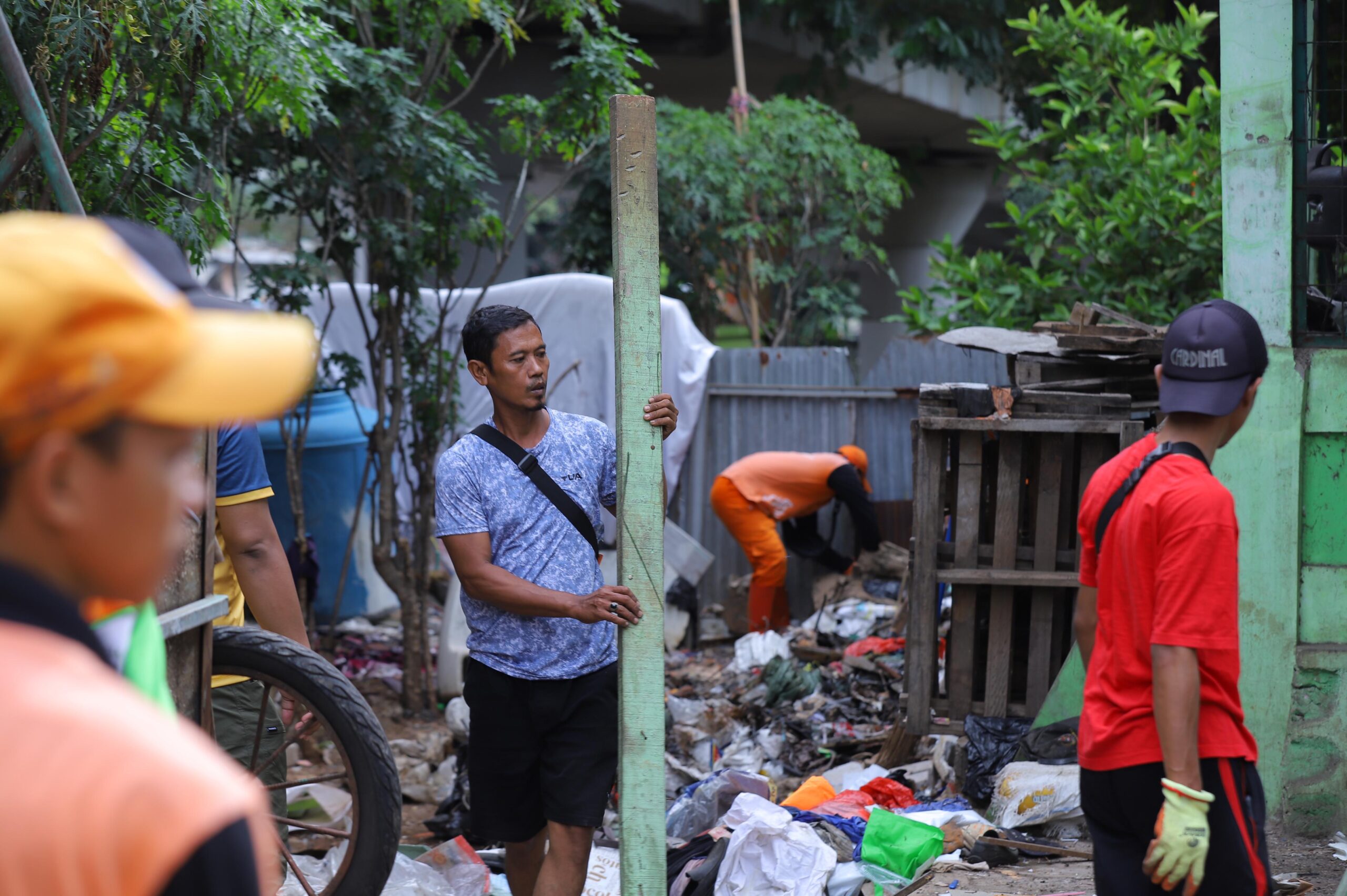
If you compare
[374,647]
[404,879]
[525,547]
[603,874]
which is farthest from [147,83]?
[374,647]

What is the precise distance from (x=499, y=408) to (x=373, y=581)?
642 centimetres

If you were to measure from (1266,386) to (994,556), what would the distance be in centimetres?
147

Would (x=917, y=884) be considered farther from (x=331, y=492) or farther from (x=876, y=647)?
(x=331, y=492)

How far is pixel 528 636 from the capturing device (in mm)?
3480

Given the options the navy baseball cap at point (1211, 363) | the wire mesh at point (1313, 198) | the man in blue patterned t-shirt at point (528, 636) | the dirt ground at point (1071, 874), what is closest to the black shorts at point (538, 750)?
the man in blue patterned t-shirt at point (528, 636)

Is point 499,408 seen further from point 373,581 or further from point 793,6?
point 793,6

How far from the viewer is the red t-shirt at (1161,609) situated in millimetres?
2414

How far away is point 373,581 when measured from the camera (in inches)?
379

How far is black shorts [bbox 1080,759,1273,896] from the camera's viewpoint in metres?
2.46

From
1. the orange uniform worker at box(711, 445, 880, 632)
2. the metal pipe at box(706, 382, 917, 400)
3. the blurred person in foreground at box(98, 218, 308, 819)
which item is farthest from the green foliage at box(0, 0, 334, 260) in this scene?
the metal pipe at box(706, 382, 917, 400)

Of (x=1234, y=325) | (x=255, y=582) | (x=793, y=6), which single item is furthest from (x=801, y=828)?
(x=793, y=6)

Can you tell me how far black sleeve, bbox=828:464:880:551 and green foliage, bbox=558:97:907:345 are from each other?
340 cm

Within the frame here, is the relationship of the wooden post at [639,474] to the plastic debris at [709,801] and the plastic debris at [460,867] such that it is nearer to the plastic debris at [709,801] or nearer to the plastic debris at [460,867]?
the plastic debris at [460,867]

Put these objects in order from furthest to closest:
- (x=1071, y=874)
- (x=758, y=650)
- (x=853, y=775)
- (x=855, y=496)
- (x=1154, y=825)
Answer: (x=855, y=496)
(x=758, y=650)
(x=853, y=775)
(x=1071, y=874)
(x=1154, y=825)
